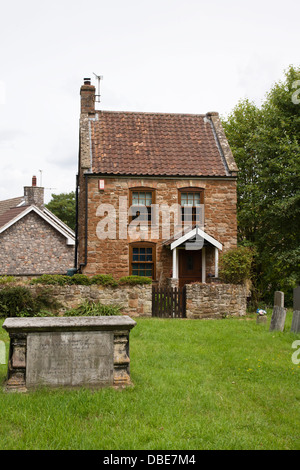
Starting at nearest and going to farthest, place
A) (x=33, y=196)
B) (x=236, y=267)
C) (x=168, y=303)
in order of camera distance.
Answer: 1. (x=168, y=303)
2. (x=236, y=267)
3. (x=33, y=196)

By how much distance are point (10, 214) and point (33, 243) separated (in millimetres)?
3151

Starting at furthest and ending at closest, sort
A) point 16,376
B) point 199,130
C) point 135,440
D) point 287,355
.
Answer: point 199,130, point 287,355, point 16,376, point 135,440

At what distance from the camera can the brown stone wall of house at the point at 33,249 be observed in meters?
29.7

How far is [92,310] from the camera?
15680 mm

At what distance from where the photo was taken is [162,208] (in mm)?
21312

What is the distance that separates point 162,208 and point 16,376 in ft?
47.6

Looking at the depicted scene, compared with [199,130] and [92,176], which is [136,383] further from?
[199,130]

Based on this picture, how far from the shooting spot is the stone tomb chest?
750 cm

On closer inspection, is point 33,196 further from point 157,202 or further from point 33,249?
point 157,202

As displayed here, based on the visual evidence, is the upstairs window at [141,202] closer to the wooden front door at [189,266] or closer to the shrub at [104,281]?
the wooden front door at [189,266]

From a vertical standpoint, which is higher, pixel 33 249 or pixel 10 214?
pixel 10 214

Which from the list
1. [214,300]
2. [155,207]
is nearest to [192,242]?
[155,207]

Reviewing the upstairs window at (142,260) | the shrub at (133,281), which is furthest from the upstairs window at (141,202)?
the shrub at (133,281)

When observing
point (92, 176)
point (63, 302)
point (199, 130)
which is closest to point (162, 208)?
point (92, 176)
